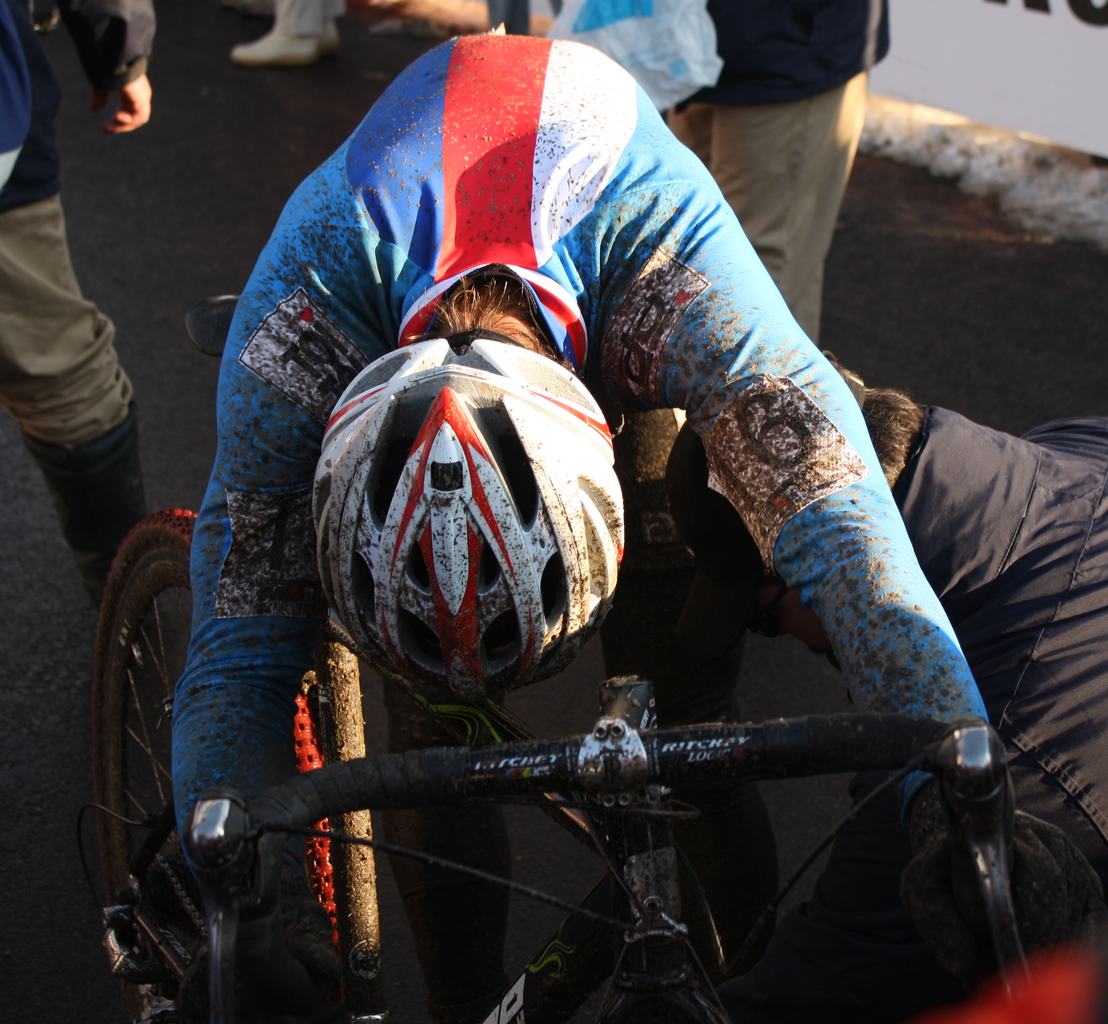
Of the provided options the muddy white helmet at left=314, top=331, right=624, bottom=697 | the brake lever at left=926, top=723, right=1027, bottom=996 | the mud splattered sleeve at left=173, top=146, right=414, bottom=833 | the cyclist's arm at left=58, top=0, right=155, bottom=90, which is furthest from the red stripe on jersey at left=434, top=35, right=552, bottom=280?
the cyclist's arm at left=58, top=0, right=155, bottom=90

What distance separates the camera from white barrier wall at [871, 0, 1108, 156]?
5.70 metres

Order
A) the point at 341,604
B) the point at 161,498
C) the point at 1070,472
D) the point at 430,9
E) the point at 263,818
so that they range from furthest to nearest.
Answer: the point at 430,9 → the point at 161,498 → the point at 1070,472 → the point at 341,604 → the point at 263,818

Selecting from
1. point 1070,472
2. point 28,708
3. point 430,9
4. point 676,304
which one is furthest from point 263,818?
point 430,9

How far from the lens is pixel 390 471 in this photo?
6.69 ft

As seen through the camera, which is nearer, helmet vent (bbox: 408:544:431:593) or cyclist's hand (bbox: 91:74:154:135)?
helmet vent (bbox: 408:544:431:593)

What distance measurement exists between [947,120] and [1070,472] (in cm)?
442

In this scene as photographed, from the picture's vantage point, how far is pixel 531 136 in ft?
8.02

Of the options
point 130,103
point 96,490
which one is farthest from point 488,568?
point 130,103

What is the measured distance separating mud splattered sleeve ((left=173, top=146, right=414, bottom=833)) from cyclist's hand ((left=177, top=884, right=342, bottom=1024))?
0.32 metres

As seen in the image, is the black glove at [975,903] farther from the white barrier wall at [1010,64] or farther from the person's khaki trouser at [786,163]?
the white barrier wall at [1010,64]

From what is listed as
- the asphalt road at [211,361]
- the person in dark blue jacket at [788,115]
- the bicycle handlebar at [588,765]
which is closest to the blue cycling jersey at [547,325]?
the bicycle handlebar at [588,765]

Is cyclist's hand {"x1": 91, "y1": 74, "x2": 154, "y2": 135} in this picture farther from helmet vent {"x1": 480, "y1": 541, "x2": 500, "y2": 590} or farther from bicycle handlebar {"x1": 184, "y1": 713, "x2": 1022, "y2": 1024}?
bicycle handlebar {"x1": 184, "y1": 713, "x2": 1022, "y2": 1024}

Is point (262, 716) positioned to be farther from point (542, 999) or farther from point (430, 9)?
point (430, 9)

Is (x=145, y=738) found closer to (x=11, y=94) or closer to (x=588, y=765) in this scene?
(x=11, y=94)
